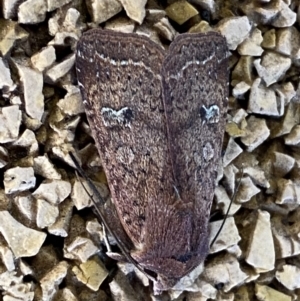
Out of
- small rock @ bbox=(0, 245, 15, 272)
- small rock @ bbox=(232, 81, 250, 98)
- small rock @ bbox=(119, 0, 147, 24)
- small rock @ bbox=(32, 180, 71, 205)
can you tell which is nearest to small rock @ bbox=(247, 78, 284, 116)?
small rock @ bbox=(232, 81, 250, 98)

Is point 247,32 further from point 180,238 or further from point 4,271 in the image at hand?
point 4,271

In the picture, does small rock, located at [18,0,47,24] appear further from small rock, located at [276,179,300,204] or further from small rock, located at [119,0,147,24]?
small rock, located at [276,179,300,204]

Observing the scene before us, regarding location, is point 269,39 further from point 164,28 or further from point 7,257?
point 7,257

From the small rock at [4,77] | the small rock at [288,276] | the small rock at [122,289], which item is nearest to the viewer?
the small rock at [4,77]

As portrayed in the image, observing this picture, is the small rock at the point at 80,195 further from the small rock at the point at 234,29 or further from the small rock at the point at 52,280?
the small rock at the point at 234,29

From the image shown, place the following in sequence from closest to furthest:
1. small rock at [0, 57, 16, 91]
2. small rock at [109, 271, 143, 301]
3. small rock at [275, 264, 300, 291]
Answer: small rock at [0, 57, 16, 91], small rock at [109, 271, 143, 301], small rock at [275, 264, 300, 291]

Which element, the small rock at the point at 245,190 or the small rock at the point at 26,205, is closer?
the small rock at the point at 26,205

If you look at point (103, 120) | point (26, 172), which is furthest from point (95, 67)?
point (26, 172)

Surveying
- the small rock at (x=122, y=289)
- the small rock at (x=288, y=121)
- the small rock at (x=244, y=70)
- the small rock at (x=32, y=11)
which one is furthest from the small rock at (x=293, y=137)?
the small rock at (x=32, y=11)

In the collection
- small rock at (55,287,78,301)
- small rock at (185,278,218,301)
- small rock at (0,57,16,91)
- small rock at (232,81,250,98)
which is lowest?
small rock at (185,278,218,301)
